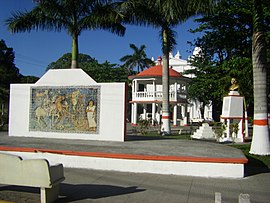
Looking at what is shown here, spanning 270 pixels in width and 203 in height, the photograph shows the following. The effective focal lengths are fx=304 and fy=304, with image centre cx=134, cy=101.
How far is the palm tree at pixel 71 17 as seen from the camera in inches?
642

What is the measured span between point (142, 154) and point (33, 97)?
6.67 meters

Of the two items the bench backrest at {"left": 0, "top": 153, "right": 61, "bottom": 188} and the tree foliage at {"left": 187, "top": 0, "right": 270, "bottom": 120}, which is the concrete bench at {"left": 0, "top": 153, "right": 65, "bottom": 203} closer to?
the bench backrest at {"left": 0, "top": 153, "right": 61, "bottom": 188}

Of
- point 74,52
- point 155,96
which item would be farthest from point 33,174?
point 155,96

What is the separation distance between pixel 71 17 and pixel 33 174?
13.0 m

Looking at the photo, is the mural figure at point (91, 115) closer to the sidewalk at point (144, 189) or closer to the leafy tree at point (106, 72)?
the sidewalk at point (144, 189)

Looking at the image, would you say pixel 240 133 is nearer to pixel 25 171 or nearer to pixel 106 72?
pixel 25 171

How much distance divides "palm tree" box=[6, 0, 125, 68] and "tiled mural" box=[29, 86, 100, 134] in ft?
13.2

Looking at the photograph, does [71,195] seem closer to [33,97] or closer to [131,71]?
[33,97]

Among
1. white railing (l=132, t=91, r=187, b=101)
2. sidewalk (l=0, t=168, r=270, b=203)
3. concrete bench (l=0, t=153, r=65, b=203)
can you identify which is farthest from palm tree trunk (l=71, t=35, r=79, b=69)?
white railing (l=132, t=91, r=187, b=101)

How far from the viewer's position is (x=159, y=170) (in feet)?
28.4

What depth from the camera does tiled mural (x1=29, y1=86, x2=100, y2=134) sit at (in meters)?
12.5

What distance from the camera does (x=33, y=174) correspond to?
5660mm

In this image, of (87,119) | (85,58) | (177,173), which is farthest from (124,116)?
(85,58)

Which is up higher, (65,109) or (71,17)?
(71,17)
